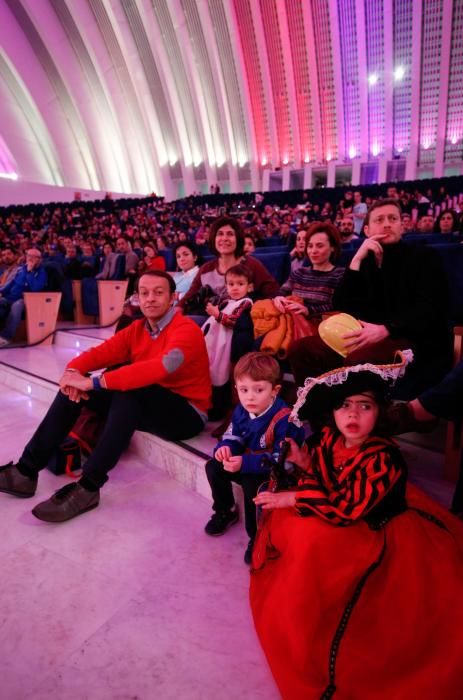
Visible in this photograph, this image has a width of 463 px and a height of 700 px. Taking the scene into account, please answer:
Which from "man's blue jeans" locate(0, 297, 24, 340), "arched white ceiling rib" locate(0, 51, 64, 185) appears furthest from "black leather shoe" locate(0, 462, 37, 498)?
"arched white ceiling rib" locate(0, 51, 64, 185)

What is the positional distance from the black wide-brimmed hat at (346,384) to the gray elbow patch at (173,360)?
29.2 inches

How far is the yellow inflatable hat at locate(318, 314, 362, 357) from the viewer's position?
1.80 m

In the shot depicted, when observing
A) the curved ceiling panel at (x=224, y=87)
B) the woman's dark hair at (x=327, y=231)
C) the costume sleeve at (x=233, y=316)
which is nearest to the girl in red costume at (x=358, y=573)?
the costume sleeve at (x=233, y=316)

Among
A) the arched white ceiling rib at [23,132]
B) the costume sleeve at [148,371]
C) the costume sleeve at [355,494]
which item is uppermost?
the arched white ceiling rib at [23,132]

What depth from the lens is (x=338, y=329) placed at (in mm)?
1810

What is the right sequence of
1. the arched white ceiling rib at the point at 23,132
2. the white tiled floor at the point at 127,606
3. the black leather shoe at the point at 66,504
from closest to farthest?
the white tiled floor at the point at 127,606, the black leather shoe at the point at 66,504, the arched white ceiling rib at the point at 23,132

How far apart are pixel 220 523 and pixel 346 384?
82 centimetres

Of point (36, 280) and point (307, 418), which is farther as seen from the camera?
point (36, 280)

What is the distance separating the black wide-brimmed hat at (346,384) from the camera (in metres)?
1.24

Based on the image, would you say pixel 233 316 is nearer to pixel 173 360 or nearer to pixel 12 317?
pixel 173 360

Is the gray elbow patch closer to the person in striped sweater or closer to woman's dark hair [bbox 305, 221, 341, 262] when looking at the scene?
the person in striped sweater

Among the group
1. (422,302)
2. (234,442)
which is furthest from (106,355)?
(422,302)

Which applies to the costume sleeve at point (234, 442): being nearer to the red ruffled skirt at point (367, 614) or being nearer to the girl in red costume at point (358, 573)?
the girl in red costume at point (358, 573)

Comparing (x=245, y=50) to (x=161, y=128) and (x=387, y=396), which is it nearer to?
(x=161, y=128)
